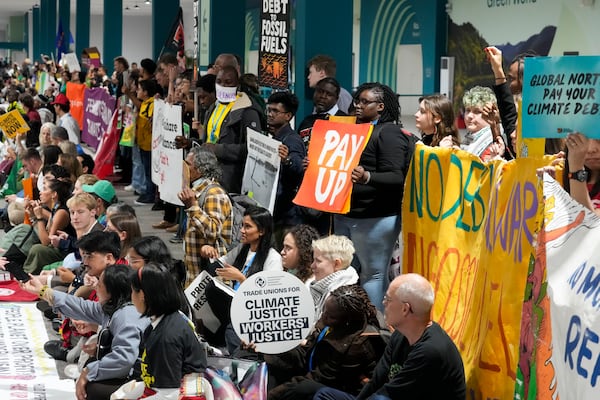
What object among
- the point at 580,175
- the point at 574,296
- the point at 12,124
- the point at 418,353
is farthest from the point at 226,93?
the point at 12,124

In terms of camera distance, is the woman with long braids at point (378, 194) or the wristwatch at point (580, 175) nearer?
the wristwatch at point (580, 175)

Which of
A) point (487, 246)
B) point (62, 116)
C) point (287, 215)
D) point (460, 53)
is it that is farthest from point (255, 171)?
point (460, 53)

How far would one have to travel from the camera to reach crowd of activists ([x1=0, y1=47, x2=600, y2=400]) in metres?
4.96

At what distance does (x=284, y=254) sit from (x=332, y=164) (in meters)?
0.75

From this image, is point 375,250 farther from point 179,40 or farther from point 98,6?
point 98,6

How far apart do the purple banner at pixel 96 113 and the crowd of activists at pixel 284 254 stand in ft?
18.4

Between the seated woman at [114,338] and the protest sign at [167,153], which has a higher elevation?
the protest sign at [167,153]

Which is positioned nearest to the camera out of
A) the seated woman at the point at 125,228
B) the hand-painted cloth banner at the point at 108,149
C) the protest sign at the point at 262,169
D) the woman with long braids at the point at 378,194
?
Result: the woman with long braids at the point at 378,194

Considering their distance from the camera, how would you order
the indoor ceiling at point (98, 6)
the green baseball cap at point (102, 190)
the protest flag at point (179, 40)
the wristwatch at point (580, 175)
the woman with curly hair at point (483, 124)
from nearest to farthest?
the wristwatch at point (580, 175) → the woman with curly hair at point (483, 124) → the green baseball cap at point (102, 190) → the protest flag at point (179, 40) → the indoor ceiling at point (98, 6)

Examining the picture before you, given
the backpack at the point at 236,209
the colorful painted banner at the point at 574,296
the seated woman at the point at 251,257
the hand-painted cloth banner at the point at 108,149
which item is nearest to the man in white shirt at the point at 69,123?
the hand-painted cloth banner at the point at 108,149

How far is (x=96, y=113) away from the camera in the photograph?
16609 millimetres

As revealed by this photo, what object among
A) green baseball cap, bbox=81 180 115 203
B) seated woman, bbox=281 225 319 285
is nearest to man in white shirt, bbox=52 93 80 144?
green baseball cap, bbox=81 180 115 203

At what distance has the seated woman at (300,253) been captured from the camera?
662cm

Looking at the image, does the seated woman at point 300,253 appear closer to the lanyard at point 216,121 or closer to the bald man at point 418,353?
the bald man at point 418,353
